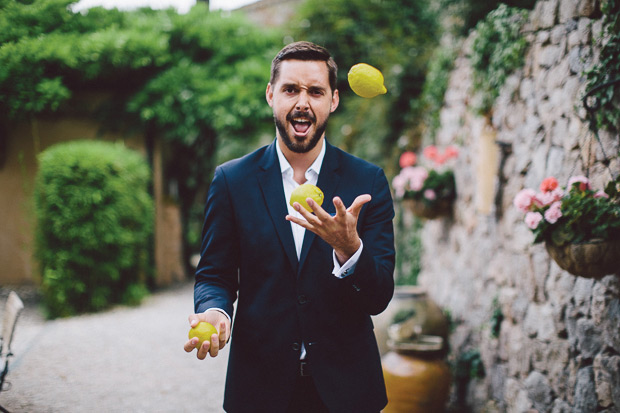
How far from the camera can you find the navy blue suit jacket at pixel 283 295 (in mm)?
1678

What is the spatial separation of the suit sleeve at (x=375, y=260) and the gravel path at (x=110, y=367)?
229 centimetres

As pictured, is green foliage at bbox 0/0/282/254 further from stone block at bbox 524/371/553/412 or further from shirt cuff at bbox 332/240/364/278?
stone block at bbox 524/371/553/412

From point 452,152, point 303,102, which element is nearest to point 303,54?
point 303,102

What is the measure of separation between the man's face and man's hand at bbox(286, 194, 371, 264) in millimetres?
394

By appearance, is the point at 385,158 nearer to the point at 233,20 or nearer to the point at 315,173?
the point at 233,20

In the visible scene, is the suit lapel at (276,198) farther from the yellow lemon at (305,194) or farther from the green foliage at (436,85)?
the green foliage at (436,85)

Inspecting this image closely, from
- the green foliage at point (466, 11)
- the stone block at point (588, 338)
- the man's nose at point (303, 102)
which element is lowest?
the stone block at point (588, 338)

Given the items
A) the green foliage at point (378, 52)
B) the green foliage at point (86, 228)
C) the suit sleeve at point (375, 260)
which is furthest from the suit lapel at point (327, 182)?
the green foliage at point (86, 228)

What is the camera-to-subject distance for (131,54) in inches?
271

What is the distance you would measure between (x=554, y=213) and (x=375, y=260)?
1268mm

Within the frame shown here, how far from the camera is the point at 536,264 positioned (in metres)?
3.25

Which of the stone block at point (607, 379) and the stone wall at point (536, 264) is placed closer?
the stone block at point (607, 379)

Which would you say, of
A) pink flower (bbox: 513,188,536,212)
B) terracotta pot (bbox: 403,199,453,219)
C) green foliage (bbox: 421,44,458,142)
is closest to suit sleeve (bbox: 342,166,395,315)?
pink flower (bbox: 513,188,536,212)

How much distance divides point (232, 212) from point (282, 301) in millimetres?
362
